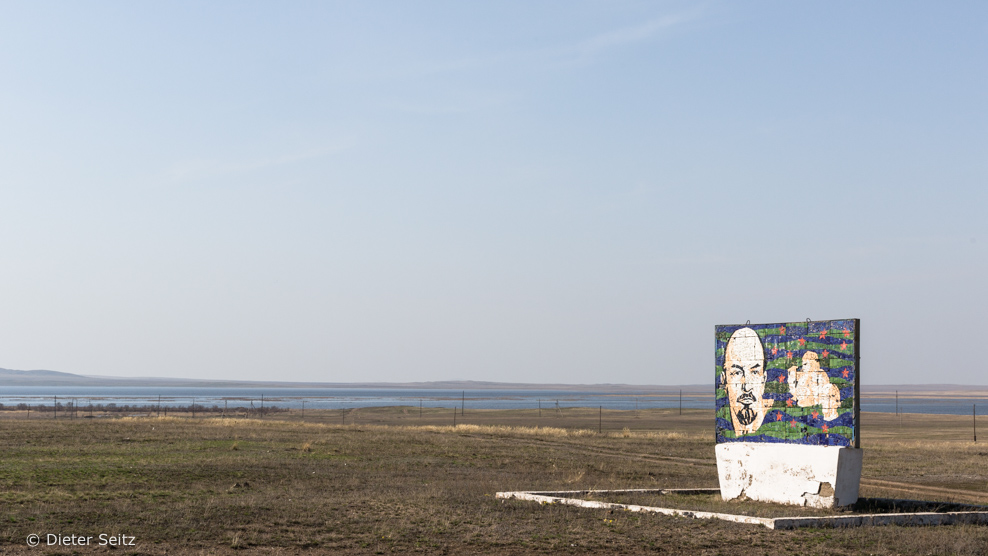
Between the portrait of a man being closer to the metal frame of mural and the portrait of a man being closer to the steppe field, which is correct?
the metal frame of mural

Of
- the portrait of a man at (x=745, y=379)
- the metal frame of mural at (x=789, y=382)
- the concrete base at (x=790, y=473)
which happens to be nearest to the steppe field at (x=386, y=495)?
the concrete base at (x=790, y=473)

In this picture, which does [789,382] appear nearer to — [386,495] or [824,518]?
[824,518]

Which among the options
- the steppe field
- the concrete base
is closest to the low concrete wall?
the steppe field

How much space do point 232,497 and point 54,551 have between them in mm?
7667

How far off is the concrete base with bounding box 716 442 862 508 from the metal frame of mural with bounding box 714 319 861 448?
246 mm

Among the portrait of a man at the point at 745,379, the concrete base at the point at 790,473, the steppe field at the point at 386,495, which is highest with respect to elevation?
the portrait of a man at the point at 745,379

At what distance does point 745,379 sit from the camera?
73.6 ft

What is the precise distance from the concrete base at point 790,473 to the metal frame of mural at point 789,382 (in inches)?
9.7

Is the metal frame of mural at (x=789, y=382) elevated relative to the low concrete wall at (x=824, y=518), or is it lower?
elevated

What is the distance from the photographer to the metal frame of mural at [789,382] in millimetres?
20097

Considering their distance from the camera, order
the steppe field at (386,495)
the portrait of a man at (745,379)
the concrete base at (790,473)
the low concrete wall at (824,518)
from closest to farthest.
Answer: the steppe field at (386,495)
the low concrete wall at (824,518)
the concrete base at (790,473)
the portrait of a man at (745,379)

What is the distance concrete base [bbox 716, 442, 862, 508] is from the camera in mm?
19812

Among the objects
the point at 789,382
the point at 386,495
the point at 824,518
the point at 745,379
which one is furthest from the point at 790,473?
the point at 386,495

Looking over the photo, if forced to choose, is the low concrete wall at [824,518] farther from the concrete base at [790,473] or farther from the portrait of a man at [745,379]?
the portrait of a man at [745,379]
